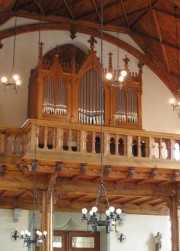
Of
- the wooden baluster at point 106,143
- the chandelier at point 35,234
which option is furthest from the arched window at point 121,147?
the chandelier at point 35,234

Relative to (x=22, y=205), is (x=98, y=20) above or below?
above

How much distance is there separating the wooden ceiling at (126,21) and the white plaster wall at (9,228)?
6372 millimetres

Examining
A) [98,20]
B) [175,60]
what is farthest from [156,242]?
[98,20]

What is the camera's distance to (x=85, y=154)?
15.6m

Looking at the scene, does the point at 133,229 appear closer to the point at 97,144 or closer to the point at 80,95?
the point at 97,144

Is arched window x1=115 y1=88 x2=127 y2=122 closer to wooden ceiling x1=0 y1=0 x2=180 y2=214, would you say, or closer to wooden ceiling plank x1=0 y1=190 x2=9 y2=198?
wooden ceiling x1=0 y1=0 x2=180 y2=214

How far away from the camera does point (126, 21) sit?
21.4 metres

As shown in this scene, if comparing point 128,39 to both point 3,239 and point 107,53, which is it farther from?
point 3,239

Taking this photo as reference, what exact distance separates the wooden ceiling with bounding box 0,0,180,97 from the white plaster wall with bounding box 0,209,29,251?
6.37 metres

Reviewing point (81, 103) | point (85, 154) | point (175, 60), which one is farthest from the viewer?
point (175, 60)

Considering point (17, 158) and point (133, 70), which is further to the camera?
point (133, 70)

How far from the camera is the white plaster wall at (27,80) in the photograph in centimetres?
1931

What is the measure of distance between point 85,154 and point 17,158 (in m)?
1.97

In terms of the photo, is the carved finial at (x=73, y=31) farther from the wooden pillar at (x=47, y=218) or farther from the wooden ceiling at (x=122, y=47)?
the wooden pillar at (x=47, y=218)
